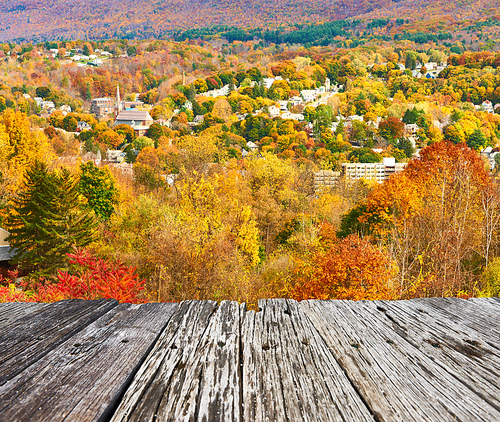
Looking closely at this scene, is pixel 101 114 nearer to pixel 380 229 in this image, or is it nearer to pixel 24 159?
pixel 24 159

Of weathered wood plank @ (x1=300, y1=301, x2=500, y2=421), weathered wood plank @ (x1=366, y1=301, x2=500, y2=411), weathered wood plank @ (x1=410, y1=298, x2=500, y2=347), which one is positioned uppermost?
weathered wood plank @ (x1=300, y1=301, x2=500, y2=421)

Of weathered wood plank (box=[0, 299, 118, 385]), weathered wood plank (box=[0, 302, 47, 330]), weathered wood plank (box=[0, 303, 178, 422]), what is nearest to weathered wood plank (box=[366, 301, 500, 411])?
weathered wood plank (box=[0, 303, 178, 422])

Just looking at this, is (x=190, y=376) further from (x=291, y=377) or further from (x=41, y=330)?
(x=41, y=330)

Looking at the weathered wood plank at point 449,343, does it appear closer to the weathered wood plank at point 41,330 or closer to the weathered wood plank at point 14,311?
the weathered wood plank at point 41,330

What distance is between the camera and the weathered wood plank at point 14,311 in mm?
1005

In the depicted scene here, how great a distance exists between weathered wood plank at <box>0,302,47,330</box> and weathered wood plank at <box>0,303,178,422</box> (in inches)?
9.0

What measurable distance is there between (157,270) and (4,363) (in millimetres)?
13355

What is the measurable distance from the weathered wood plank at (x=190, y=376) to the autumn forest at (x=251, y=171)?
21.4 ft

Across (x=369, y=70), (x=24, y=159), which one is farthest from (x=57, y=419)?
(x=369, y=70)

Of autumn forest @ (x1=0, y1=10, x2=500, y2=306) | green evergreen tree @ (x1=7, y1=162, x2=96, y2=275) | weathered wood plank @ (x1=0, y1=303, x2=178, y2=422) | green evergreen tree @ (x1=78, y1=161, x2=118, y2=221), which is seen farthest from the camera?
green evergreen tree @ (x1=78, y1=161, x2=118, y2=221)

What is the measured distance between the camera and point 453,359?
83 centimetres

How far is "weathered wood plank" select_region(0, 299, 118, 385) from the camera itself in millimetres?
794

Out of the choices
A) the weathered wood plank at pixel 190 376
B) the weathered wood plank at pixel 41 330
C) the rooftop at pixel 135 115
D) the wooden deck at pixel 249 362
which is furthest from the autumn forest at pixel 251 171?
the weathered wood plank at pixel 190 376

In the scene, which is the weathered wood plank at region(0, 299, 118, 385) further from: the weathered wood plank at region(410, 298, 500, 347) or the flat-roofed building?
the flat-roofed building
